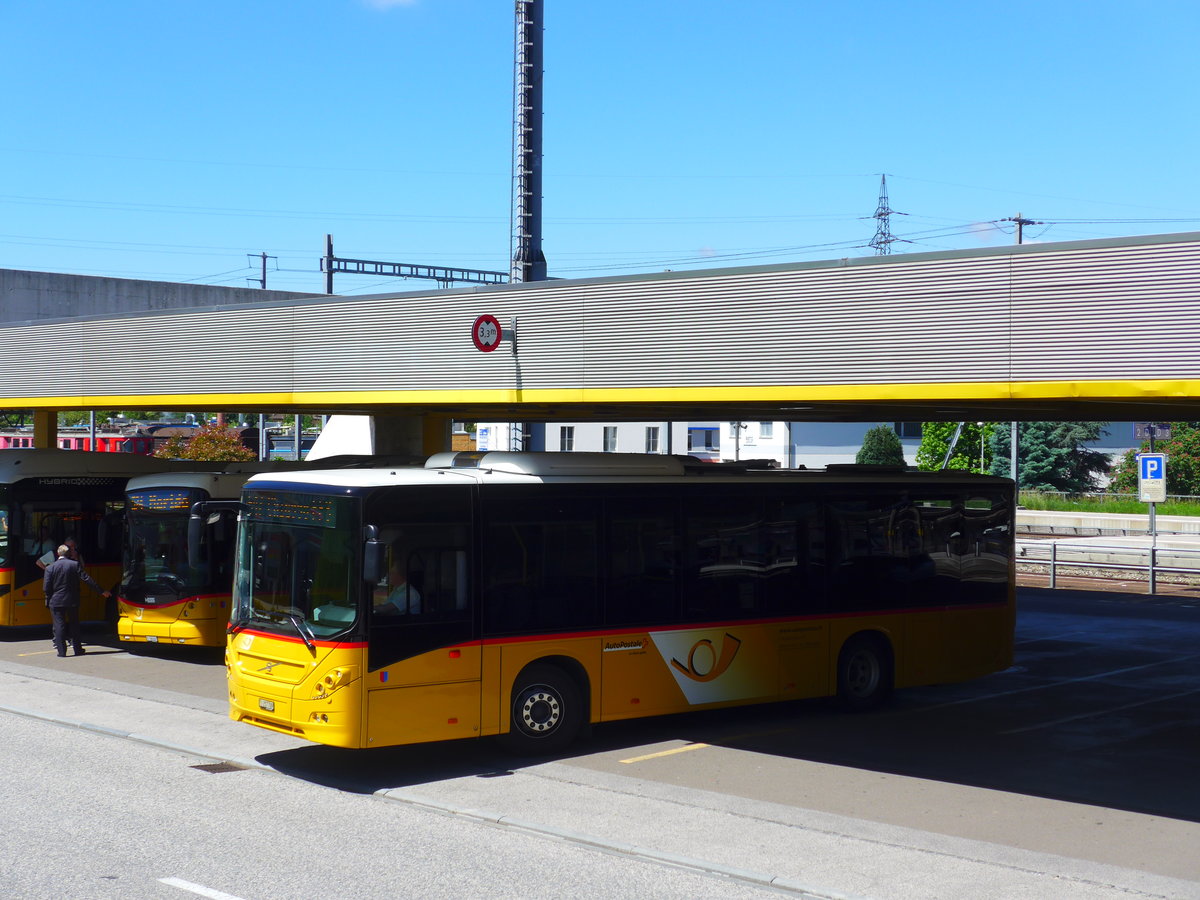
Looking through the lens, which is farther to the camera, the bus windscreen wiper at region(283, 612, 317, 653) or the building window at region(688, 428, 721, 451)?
the building window at region(688, 428, 721, 451)

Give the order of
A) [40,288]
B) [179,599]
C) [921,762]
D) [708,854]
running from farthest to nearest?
[40,288] → [179,599] → [921,762] → [708,854]

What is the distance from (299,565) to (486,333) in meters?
4.09

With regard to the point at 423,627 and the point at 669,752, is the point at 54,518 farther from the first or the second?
the point at 669,752

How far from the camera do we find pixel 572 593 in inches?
509

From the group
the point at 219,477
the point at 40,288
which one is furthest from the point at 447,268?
the point at 219,477

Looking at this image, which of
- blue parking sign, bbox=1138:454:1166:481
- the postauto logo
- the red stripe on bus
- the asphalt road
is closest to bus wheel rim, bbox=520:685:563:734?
the asphalt road

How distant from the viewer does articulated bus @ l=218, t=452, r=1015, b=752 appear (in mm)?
11688

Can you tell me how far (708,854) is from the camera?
934 centimetres

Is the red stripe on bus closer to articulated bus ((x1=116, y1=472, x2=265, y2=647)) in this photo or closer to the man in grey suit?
articulated bus ((x1=116, y1=472, x2=265, y2=647))

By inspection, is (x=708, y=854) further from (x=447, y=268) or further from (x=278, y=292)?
(x=447, y=268)

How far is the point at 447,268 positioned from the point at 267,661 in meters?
34.4

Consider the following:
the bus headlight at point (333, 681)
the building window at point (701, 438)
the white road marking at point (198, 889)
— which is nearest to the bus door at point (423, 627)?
the bus headlight at point (333, 681)

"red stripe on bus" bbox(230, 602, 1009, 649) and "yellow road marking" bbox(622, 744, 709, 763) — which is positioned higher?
"red stripe on bus" bbox(230, 602, 1009, 649)

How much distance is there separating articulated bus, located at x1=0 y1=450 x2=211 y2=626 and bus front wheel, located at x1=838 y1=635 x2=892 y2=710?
12565mm
